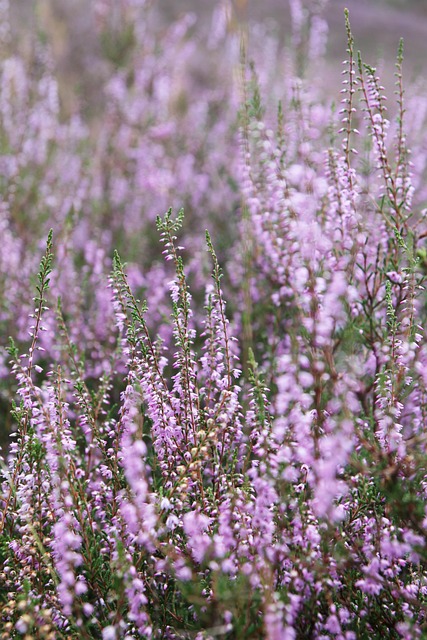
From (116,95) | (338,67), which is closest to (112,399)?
(116,95)

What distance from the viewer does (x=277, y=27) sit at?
10.5 meters

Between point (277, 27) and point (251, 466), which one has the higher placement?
point (277, 27)

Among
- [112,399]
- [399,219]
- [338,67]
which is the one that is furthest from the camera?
[338,67]

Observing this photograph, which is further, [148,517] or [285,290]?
[285,290]

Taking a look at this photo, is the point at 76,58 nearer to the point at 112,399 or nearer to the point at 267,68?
the point at 267,68

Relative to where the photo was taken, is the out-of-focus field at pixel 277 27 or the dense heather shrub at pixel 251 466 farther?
the out-of-focus field at pixel 277 27

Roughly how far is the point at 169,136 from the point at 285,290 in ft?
13.4

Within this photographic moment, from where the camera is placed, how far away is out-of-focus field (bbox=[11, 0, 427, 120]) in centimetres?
1128

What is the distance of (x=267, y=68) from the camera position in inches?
284

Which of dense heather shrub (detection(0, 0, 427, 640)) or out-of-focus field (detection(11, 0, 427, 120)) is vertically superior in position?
out-of-focus field (detection(11, 0, 427, 120))

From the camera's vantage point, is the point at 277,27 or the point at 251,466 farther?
the point at 277,27

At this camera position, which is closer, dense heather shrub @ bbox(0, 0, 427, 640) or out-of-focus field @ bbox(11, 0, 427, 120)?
dense heather shrub @ bbox(0, 0, 427, 640)

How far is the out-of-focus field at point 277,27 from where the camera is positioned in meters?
11.3

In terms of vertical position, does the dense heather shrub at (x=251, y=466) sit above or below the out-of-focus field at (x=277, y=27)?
below
